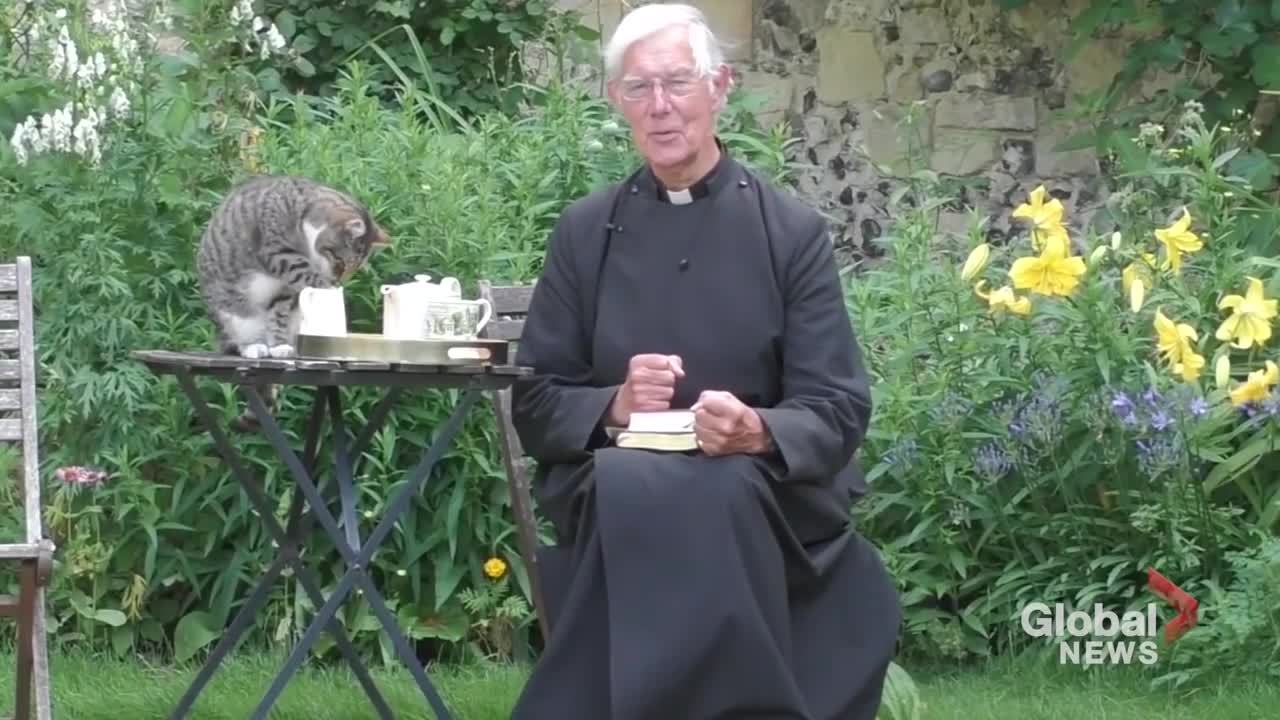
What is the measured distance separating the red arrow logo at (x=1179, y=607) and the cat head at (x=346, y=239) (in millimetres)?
2100

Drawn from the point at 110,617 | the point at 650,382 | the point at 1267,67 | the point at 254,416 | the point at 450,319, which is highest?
the point at 1267,67

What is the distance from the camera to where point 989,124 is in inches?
329

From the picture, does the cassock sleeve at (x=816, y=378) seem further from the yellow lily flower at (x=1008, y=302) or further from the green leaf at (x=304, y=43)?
the green leaf at (x=304, y=43)

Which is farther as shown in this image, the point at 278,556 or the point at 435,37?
the point at 435,37

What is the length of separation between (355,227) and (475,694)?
1.19 meters

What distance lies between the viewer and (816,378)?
3752 mm

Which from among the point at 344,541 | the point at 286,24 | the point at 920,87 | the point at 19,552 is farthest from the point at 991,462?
the point at 920,87

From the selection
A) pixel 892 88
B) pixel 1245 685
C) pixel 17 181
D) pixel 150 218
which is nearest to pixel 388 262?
pixel 150 218

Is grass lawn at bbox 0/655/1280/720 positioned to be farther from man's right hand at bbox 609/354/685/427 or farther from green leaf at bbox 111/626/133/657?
man's right hand at bbox 609/354/685/427

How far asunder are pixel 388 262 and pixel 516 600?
1.00m

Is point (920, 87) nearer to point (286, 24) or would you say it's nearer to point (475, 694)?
point (286, 24)

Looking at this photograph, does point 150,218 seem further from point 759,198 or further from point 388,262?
point 759,198

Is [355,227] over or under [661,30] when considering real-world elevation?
under

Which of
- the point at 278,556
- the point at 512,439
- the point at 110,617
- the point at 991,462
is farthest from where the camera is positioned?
the point at 110,617
